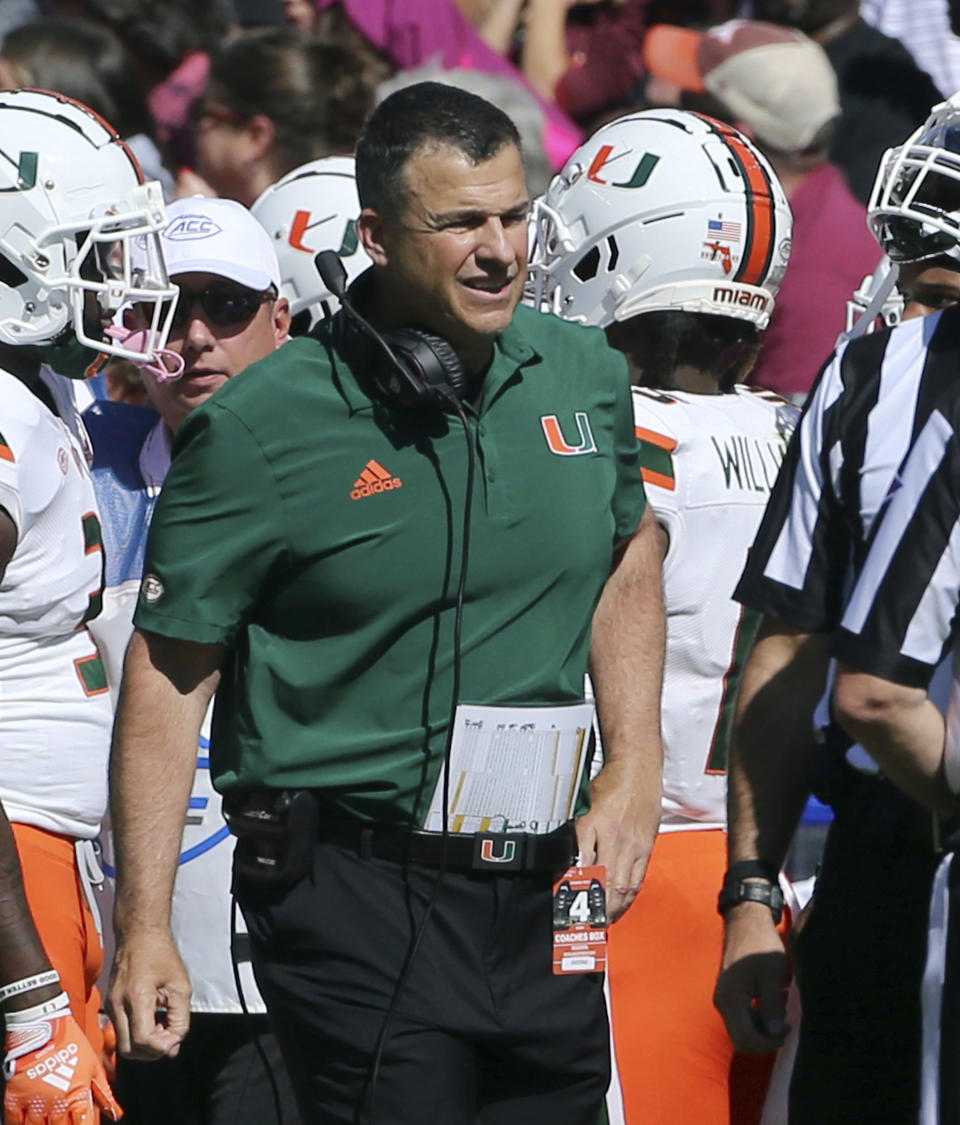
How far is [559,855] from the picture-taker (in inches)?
136

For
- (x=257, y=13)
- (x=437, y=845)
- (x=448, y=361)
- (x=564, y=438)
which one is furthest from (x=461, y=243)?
(x=257, y=13)

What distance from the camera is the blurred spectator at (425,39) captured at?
26.0 ft

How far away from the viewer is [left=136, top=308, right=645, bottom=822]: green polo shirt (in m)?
3.36

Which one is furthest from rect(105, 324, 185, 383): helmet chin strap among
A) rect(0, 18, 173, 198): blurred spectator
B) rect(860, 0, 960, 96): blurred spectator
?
rect(860, 0, 960, 96): blurred spectator

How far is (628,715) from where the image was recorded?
3.68 m

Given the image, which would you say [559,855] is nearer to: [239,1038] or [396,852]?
[396,852]

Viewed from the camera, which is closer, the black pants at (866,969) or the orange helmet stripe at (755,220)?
the black pants at (866,969)

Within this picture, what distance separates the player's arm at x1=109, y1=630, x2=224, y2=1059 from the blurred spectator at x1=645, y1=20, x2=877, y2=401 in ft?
12.2

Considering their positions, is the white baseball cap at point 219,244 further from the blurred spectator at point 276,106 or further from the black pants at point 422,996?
the blurred spectator at point 276,106

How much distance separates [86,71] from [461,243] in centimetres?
486

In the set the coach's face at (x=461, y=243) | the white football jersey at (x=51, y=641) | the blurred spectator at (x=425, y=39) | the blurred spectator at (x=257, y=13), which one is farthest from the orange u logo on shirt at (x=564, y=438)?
the blurred spectator at (x=257, y=13)

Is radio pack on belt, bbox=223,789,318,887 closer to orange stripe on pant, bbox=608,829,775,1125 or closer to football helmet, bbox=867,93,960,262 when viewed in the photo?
orange stripe on pant, bbox=608,829,775,1125

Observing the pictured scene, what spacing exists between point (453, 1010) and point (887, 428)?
113 centimetres

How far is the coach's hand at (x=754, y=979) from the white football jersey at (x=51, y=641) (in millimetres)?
1357
